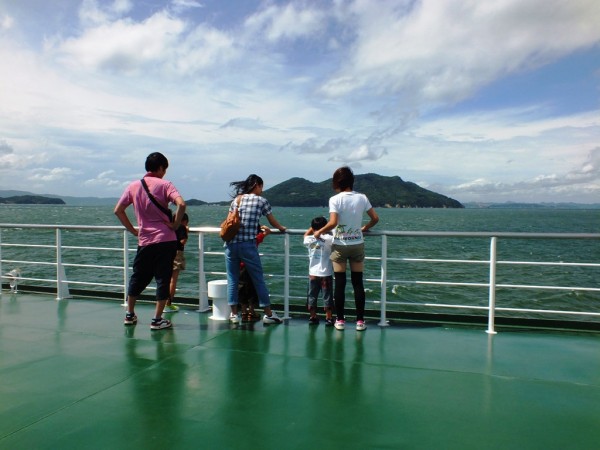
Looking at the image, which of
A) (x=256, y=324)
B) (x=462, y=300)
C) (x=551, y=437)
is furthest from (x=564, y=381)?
(x=462, y=300)

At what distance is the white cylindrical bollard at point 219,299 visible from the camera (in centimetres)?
509

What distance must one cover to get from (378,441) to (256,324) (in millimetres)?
2608

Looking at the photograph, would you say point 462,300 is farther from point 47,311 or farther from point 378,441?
point 378,441

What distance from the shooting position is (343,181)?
4.43 metres

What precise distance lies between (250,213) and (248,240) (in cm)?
26

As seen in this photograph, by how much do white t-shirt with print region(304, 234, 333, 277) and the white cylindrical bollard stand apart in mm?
1000

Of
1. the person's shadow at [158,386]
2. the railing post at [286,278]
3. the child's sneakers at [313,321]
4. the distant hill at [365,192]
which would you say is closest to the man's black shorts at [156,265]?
the person's shadow at [158,386]

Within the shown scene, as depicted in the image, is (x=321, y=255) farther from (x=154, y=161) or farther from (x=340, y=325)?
(x=154, y=161)

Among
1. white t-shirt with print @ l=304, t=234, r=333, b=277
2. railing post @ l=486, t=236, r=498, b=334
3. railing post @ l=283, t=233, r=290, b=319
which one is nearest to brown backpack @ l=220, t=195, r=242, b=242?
railing post @ l=283, t=233, r=290, b=319

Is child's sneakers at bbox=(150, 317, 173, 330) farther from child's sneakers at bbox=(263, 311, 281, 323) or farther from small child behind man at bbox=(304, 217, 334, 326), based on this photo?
small child behind man at bbox=(304, 217, 334, 326)

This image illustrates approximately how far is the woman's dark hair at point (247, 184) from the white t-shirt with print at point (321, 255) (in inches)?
28.1

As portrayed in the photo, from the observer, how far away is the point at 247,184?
186 inches

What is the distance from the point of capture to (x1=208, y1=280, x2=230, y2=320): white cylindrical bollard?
5090mm

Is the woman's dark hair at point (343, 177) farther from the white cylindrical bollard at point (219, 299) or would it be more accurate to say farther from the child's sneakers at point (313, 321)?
the white cylindrical bollard at point (219, 299)
